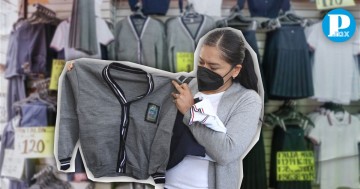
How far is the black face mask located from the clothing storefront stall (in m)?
0.06

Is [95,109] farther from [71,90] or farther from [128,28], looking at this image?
[128,28]

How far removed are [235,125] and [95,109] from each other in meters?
0.41

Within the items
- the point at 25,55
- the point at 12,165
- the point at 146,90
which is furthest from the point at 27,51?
the point at 146,90

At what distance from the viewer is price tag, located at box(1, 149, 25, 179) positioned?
1072 mm

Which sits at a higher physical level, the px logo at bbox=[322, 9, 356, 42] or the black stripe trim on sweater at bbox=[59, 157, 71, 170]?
the px logo at bbox=[322, 9, 356, 42]

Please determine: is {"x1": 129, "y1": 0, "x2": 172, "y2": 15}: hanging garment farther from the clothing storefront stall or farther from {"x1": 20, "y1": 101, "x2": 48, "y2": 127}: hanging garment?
{"x1": 20, "y1": 101, "x2": 48, "y2": 127}: hanging garment

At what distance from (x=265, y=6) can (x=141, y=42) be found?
458 mm

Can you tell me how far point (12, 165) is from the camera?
3.56ft

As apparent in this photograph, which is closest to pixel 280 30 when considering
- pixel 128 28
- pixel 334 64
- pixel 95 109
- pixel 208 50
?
pixel 334 64

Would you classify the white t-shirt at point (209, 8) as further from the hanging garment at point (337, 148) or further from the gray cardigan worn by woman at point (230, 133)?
the hanging garment at point (337, 148)

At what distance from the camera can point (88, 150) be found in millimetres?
915

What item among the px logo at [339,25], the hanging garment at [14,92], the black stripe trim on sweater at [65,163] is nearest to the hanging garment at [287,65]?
the px logo at [339,25]

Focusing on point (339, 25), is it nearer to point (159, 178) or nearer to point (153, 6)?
point (153, 6)

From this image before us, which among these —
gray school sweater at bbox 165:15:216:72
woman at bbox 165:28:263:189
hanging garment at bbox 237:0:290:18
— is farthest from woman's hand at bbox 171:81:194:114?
hanging garment at bbox 237:0:290:18
